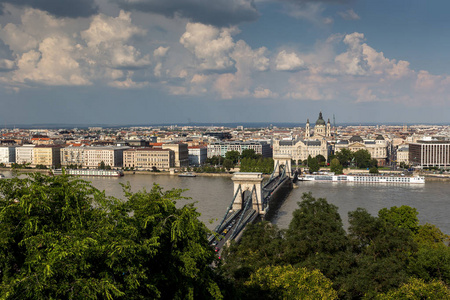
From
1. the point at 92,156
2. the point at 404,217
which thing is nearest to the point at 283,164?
the point at 92,156

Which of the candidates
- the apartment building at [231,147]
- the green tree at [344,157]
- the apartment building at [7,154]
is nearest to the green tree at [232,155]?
the apartment building at [231,147]

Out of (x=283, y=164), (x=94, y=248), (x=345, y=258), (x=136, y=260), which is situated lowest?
(x=283, y=164)

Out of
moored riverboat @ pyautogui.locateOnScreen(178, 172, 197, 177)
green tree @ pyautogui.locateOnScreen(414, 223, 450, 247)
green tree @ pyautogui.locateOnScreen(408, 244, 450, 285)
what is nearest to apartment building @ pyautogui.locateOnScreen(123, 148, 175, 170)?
moored riverboat @ pyautogui.locateOnScreen(178, 172, 197, 177)

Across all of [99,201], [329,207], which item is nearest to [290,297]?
[99,201]

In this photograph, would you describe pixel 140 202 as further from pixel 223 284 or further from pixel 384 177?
pixel 384 177

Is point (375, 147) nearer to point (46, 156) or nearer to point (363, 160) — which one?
point (363, 160)

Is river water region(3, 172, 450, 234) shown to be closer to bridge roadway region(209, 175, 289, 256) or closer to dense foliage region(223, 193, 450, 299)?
bridge roadway region(209, 175, 289, 256)
